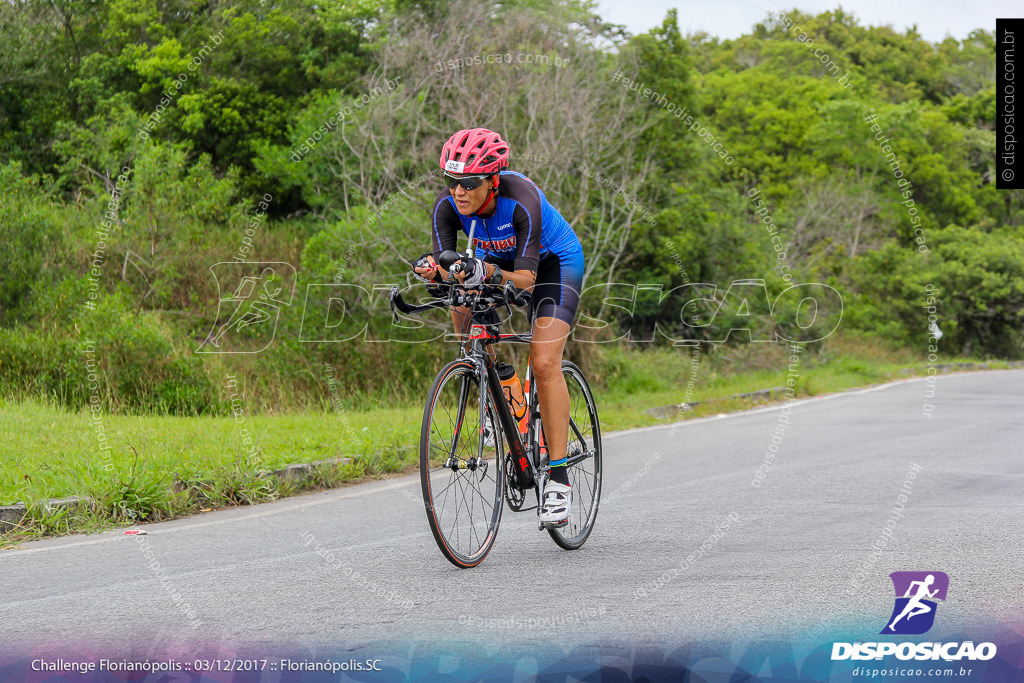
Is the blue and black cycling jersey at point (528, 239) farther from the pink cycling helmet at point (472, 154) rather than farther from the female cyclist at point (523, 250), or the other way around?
the pink cycling helmet at point (472, 154)

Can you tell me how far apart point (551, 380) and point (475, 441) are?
23.4 inches

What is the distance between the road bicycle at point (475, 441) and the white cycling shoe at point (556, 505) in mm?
83

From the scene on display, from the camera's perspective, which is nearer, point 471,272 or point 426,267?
point 471,272

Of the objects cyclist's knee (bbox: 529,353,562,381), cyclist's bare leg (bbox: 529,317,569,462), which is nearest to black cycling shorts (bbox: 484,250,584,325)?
cyclist's bare leg (bbox: 529,317,569,462)

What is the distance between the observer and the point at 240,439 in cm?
921

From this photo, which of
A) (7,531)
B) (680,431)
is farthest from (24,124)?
(7,531)

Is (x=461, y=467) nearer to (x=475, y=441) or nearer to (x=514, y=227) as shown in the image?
(x=475, y=441)

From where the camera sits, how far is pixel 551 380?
5.70 m

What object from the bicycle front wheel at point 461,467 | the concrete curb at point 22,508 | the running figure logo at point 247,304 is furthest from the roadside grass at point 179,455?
the running figure logo at point 247,304

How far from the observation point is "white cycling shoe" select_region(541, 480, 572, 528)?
5.57 metres

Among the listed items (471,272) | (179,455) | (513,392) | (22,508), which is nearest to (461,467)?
(513,392)

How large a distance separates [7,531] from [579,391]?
372cm

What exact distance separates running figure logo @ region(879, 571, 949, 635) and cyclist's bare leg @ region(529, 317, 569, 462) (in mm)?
1862

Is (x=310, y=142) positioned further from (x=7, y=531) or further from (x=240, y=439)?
(x=7, y=531)
